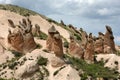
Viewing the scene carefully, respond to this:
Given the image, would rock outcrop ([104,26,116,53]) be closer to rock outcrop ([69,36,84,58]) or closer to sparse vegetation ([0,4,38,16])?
rock outcrop ([69,36,84,58])

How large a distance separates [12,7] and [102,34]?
1170 inches

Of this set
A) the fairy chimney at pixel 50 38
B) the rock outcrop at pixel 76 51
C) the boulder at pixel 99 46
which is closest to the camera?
the fairy chimney at pixel 50 38

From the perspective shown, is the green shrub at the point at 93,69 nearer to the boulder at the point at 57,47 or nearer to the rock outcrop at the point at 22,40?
the boulder at the point at 57,47

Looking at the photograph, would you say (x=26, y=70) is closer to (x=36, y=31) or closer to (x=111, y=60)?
(x=111, y=60)

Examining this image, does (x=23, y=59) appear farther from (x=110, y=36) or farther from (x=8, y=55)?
(x=110, y=36)

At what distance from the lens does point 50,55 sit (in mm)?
90000

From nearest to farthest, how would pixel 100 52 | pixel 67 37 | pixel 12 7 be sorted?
pixel 100 52
pixel 67 37
pixel 12 7

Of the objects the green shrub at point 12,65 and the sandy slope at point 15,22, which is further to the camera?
the sandy slope at point 15,22

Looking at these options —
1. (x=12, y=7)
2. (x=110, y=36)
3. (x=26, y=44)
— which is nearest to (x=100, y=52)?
(x=110, y=36)

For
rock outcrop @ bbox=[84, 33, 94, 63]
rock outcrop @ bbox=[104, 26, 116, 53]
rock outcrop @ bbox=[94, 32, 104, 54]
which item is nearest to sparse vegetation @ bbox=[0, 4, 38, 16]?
rock outcrop @ bbox=[94, 32, 104, 54]

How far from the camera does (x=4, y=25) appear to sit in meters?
109

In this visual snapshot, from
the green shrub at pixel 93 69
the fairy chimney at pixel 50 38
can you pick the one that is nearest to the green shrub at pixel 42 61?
the fairy chimney at pixel 50 38

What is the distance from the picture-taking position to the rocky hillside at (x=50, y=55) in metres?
86.1

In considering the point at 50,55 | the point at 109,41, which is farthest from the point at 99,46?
the point at 50,55
